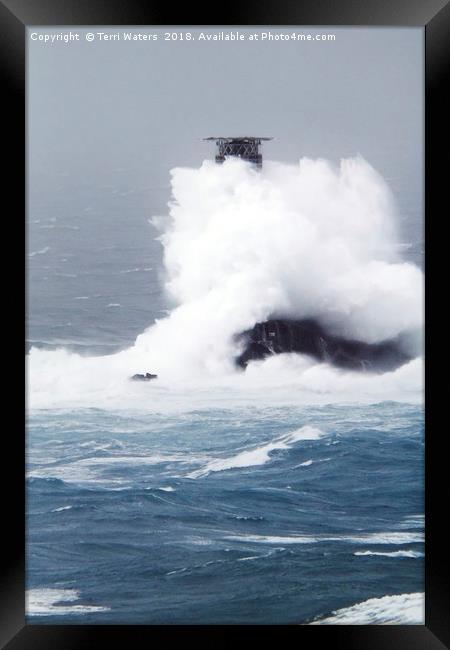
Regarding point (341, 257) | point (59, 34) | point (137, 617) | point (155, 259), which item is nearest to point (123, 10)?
point (59, 34)

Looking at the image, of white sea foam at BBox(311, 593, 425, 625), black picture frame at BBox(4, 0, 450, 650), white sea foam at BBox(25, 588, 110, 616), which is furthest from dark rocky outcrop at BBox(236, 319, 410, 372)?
white sea foam at BBox(25, 588, 110, 616)

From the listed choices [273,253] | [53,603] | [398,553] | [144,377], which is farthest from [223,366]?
[53,603]

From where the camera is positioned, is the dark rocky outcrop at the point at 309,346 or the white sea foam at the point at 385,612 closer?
the white sea foam at the point at 385,612

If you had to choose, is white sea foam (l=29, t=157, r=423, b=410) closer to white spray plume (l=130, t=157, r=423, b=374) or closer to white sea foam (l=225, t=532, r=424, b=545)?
white spray plume (l=130, t=157, r=423, b=374)

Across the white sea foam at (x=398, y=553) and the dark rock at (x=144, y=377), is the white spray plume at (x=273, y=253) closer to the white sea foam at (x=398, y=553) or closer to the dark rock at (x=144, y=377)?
the dark rock at (x=144, y=377)

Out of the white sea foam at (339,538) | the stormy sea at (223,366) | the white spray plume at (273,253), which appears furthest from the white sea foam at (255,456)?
the white spray plume at (273,253)

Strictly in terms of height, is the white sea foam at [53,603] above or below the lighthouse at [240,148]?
below
